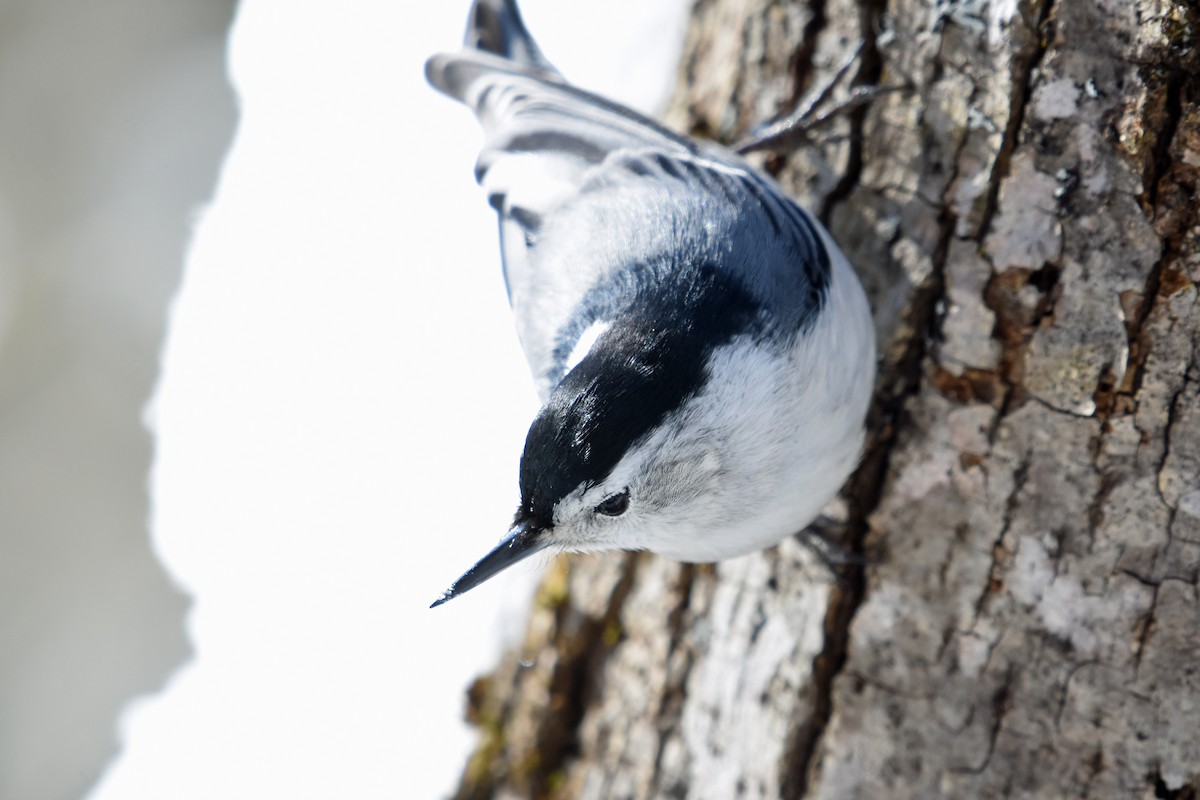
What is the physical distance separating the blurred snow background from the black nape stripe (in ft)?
3.65

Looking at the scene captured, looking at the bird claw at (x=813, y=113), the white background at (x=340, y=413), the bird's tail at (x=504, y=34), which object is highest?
the bird's tail at (x=504, y=34)

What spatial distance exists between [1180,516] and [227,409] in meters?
2.52

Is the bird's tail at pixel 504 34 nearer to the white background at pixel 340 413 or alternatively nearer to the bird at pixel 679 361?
the white background at pixel 340 413

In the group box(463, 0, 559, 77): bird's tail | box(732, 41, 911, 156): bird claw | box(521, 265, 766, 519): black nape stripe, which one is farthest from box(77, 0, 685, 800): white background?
box(521, 265, 766, 519): black nape stripe

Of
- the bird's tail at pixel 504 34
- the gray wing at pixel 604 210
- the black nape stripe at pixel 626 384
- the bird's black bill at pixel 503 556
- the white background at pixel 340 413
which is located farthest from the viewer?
the white background at pixel 340 413

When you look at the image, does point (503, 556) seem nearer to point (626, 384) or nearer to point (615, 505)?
point (615, 505)

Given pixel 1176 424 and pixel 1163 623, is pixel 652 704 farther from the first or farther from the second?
pixel 1176 424

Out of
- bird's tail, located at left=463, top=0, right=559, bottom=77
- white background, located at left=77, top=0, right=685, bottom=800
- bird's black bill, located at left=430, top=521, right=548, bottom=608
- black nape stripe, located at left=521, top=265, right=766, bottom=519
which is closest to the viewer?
black nape stripe, located at left=521, top=265, right=766, bottom=519

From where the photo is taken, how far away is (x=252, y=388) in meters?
2.83

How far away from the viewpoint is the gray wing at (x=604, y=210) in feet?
4.86

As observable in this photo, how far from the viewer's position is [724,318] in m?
1.37

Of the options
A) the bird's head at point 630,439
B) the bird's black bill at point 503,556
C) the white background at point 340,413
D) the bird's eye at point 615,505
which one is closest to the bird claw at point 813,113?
the bird's head at point 630,439

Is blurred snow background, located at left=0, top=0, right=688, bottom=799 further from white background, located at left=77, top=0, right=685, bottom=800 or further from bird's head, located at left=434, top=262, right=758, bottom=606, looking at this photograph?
bird's head, located at left=434, top=262, right=758, bottom=606

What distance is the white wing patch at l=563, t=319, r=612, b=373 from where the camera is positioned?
140 centimetres
